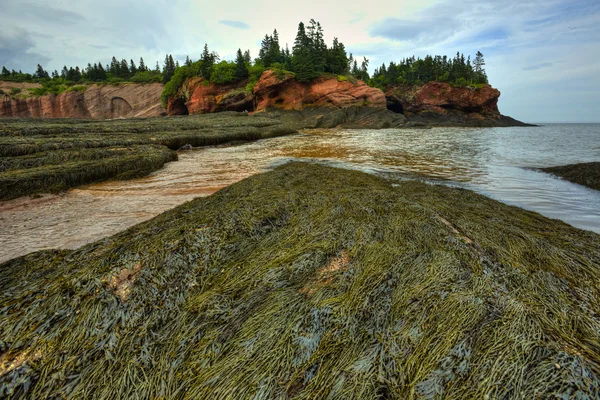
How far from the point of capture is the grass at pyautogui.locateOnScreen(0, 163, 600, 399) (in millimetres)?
1505

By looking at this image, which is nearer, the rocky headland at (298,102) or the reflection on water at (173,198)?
the reflection on water at (173,198)

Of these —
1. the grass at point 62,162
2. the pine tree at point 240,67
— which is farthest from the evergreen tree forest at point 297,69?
the grass at point 62,162

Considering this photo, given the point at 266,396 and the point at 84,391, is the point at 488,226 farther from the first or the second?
→ the point at 84,391

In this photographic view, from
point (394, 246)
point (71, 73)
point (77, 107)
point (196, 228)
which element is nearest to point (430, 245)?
point (394, 246)

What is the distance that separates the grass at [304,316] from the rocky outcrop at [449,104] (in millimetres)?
51938

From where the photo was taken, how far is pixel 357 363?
5.33ft

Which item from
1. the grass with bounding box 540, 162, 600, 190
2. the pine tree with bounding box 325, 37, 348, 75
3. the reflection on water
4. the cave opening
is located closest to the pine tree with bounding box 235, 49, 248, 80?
the pine tree with bounding box 325, 37, 348, 75

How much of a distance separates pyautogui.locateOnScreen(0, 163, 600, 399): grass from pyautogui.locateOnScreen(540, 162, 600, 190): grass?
569 centimetres

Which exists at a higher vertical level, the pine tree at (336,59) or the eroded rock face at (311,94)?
the pine tree at (336,59)

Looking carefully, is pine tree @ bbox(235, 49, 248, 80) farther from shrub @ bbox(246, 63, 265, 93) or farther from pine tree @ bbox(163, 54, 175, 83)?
pine tree @ bbox(163, 54, 175, 83)

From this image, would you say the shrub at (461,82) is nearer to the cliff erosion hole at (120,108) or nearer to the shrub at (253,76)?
the shrub at (253,76)

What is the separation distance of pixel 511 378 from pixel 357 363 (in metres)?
0.89

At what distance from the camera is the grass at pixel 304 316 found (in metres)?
1.50

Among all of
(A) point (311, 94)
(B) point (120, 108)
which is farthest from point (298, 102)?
(B) point (120, 108)
